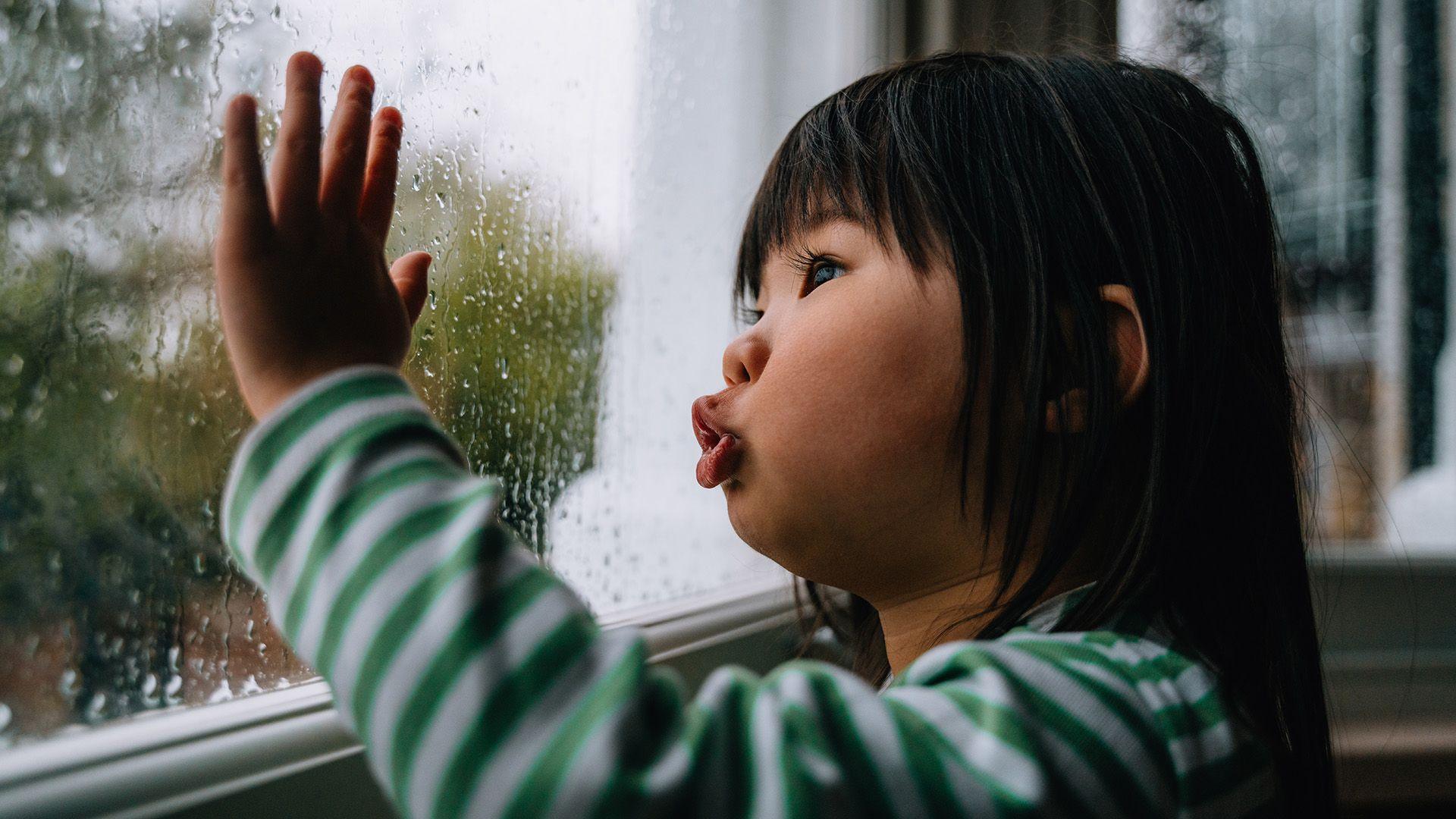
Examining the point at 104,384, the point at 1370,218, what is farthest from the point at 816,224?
the point at 1370,218

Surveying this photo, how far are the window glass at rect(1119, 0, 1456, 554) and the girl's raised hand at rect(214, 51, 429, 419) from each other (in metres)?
1.70

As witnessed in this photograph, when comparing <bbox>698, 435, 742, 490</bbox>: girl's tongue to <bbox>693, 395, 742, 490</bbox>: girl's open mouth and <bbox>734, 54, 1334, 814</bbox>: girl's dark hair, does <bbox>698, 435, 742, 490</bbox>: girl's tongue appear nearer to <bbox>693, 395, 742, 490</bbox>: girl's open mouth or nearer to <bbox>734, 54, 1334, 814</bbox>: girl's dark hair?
<bbox>693, 395, 742, 490</bbox>: girl's open mouth

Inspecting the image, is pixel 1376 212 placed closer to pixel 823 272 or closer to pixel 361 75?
pixel 823 272

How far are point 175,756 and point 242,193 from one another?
0.22 metres

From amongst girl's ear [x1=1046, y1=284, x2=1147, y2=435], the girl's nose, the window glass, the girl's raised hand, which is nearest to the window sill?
A: the girl's raised hand

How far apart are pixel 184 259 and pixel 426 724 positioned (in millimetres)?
249

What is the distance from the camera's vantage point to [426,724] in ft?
0.99

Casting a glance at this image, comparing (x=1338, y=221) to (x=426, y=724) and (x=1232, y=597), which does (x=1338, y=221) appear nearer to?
(x=1232, y=597)

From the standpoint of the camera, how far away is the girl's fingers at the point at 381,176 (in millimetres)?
421

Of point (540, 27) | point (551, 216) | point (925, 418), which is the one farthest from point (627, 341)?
point (925, 418)

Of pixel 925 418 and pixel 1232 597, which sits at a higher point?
pixel 925 418

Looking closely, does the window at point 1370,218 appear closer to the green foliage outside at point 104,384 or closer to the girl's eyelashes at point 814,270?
the girl's eyelashes at point 814,270

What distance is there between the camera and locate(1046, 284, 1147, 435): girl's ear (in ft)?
1.63

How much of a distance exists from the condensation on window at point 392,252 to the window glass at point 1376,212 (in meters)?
1.24
